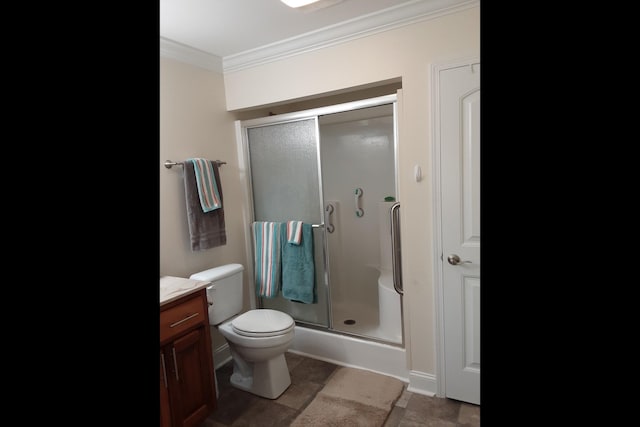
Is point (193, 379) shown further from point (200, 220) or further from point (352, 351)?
point (352, 351)

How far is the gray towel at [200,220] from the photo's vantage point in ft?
7.09

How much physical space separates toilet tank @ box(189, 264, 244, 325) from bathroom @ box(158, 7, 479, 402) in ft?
0.55

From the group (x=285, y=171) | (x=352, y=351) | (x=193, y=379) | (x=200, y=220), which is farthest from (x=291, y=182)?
(x=193, y=379)

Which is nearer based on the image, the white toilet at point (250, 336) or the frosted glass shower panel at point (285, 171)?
the white toilet at point (250, 336)

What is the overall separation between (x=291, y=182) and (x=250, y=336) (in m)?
1.04

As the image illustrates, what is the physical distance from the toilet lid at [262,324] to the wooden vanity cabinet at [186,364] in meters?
0.25

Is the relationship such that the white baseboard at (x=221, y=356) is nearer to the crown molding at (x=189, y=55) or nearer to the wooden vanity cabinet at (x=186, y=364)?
the wooden vanity cabinet at (x=186, y=364)

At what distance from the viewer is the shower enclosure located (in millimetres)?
2363

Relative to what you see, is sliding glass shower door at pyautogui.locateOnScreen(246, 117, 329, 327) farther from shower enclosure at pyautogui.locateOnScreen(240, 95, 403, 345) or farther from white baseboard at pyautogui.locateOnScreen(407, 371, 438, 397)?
white baseboard at pyautogui.locateOnScreen(407, 371, 438, 397)

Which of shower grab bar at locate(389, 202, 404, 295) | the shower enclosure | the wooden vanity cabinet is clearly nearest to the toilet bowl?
the wooden vanity cabinet

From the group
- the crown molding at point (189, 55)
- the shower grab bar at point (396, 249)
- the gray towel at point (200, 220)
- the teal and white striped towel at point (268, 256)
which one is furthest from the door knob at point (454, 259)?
the crown molding at point (189, 55)
